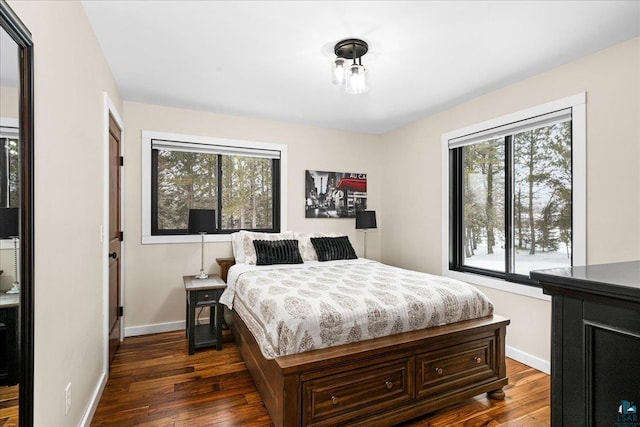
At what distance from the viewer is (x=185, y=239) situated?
3752 mm

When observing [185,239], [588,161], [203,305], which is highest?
[588,161]

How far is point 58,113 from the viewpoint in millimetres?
1529

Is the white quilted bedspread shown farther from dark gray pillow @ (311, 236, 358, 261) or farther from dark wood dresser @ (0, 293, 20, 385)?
dark wood dresser @ (0, 293, 20, 385)

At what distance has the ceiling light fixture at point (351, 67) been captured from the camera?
2.33 metres

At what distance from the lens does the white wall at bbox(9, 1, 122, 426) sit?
1329 mm

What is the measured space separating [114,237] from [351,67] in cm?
251

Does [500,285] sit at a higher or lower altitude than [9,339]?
lower

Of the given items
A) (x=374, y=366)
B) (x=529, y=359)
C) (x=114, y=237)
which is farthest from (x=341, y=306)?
(x=114, y=237)

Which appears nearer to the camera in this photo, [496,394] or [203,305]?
[496,394]

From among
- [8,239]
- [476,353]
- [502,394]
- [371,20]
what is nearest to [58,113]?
[8,239]

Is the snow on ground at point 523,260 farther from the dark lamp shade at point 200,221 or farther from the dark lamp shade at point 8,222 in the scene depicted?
the dark lamp shade at point 8,222

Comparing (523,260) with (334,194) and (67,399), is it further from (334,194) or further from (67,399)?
(67,399)

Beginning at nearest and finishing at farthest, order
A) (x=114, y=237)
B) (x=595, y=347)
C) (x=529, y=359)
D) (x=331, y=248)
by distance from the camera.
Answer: (x=595, y=347) < (x=529, y=359) < (x=114, y=237) < (x=331, y=248)

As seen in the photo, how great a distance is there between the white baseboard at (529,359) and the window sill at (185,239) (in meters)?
3.06
